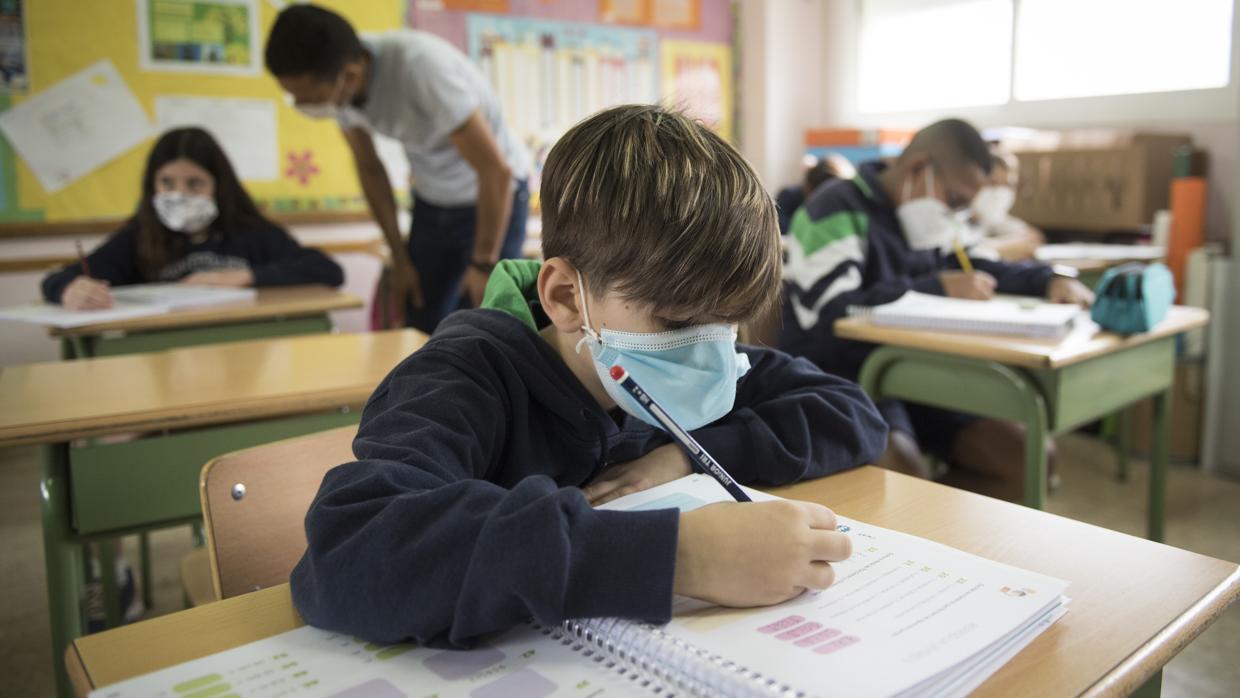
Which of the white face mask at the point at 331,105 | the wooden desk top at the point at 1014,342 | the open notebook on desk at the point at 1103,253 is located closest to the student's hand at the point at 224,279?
the white face mask at the point at 331,105

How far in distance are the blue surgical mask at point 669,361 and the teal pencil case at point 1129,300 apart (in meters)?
1.38

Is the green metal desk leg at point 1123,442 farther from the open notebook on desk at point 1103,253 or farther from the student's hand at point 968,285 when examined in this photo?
the student's hand at point 968,285

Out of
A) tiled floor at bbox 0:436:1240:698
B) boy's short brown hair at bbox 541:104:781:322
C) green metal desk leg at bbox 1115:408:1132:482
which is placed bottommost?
tiled floor at bbox 0:436:1240:698

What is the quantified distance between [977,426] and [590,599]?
5.99ft

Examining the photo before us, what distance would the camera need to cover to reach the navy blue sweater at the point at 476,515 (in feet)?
2.02

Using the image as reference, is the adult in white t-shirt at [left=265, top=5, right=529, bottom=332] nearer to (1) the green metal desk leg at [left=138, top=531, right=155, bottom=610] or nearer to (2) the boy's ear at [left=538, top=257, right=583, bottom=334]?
(1) the green metal desk leg at [left=138, top=531, right=155, bottom=610]

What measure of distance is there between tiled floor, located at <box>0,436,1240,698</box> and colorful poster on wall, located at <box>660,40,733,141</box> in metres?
2.61

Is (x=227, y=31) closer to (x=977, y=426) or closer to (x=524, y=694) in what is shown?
(x=977, y=426)

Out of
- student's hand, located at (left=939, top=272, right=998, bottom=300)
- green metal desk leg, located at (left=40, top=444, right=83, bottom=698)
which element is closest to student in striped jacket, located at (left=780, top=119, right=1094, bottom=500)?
student's hand, located at (left=939, top=272, right=998, bottom=300)

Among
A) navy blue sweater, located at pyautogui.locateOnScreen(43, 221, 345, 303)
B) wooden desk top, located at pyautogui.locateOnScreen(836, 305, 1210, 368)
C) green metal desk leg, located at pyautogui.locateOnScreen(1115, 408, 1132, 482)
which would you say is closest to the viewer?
wooden desk top, located at pyautogui.locateOnScreen(836, 305, 1210, 368)

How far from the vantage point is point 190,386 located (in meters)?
1.53

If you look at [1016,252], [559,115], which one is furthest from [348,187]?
[1016,252]

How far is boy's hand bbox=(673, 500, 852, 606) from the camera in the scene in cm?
65

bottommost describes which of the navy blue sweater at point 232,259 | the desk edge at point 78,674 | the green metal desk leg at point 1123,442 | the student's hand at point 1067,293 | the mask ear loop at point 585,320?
the green metal desk leg at point 1123,442
